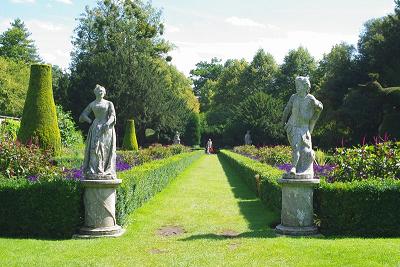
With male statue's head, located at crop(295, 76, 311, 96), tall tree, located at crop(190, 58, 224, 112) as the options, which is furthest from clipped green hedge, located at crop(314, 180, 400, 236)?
tall tree, located at crop(190, 58, 224, 112)

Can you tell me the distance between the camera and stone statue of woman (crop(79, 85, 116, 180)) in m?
8.18

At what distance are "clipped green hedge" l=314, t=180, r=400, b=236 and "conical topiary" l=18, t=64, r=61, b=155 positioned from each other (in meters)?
12.8

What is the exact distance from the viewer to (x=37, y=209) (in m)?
8.00

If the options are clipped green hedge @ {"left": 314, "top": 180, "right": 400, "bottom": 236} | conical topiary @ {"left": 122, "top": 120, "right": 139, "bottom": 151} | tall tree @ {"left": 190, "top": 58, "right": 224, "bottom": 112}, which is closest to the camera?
clipped green hedge @ {"left": 314, "top": 180, "right": 400, "bottom": 236}

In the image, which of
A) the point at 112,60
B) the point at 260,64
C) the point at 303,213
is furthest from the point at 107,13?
the point at 303,213

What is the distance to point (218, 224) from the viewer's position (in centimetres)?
936

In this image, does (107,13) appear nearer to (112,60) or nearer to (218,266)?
(112,60)

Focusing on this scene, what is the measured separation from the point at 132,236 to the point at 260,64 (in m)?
53.4

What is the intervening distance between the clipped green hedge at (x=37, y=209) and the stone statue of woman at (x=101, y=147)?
499 millimetres

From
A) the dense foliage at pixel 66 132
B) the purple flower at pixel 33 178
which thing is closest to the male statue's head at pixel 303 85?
the purple flower at pixel 33 178

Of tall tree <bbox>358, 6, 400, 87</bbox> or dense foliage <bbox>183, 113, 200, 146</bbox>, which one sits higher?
tall tree <bbox>358, 6, 400, 87</bbox>

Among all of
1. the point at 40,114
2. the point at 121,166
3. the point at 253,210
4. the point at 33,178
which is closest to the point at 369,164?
the point at 253,210

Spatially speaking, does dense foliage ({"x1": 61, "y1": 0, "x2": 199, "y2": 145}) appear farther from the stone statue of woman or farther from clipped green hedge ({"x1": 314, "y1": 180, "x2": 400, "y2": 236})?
clipped green hedge ({"x1": 314, "y1": 180, "x2": 400, "y2": 236})

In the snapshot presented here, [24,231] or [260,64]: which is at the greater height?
[260,64]
